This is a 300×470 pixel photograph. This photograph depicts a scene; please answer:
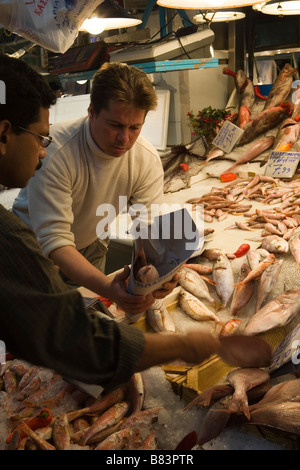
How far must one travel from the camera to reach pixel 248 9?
6664 millimetres

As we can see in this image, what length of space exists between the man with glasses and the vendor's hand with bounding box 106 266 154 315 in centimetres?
68

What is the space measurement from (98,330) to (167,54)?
12.1ft

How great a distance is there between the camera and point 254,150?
5.09 m

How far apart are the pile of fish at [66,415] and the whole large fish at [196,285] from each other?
865 mm

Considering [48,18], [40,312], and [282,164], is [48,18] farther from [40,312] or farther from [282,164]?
[282,164]

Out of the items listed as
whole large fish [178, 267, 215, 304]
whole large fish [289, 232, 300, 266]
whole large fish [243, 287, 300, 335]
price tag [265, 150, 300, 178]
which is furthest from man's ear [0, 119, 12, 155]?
price tag [265, 150, 300, 178]

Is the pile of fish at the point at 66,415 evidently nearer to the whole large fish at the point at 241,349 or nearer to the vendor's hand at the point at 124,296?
the vendor's hand at the point at 124,296

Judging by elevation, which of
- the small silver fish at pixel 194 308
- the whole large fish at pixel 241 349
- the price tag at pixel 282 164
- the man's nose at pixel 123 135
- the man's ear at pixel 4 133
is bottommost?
the small silver fish at pixel 194 308

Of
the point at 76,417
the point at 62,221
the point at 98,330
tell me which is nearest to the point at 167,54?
the point at 62,221

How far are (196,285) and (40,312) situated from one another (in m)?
1.83

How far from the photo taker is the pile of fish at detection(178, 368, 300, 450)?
1.69 meters

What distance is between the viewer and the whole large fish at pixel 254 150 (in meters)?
5.07

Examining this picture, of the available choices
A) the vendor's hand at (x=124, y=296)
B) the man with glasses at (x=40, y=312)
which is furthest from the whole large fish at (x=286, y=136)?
the man with glasses at (x=40, y=312)

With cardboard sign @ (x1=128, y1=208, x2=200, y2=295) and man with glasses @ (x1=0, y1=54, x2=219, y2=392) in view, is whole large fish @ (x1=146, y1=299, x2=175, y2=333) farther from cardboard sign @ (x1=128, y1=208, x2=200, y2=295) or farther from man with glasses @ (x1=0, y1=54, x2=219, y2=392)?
man with glasses @ (x1=0, y1=54, x2=219, y2=392)
